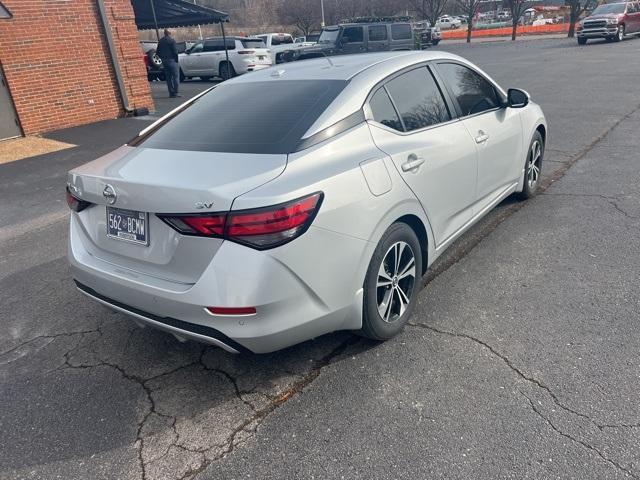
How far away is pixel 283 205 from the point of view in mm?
2240

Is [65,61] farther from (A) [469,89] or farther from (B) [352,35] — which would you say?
(B) [352,35]

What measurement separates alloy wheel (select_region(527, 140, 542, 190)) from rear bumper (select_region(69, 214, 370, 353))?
10.3 feet

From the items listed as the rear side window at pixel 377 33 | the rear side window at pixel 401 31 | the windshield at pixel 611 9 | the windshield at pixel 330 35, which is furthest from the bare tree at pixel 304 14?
the rear side window at pixel 377 33

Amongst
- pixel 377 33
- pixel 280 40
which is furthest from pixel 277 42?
pixel 377 33

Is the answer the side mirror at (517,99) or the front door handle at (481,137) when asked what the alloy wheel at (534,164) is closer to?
the side mirror at (517,99)

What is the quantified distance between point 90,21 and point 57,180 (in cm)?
508

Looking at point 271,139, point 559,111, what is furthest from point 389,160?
point 559,111

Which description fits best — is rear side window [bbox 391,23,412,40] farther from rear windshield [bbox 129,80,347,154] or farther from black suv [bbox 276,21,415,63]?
rear windshield [bbox 129,80,347,154]

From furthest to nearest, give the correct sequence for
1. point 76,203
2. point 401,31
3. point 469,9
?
point 469,9, point 401,31, point 76,203

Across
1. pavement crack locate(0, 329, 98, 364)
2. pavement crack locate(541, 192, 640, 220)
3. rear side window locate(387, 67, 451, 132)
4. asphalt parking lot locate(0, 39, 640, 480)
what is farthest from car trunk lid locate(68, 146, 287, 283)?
pavement crack locate(541, 192, 640, 220)

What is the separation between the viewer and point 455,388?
2637 millimetres

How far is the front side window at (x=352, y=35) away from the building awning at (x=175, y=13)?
482 cm

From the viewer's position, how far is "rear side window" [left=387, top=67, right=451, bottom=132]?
3.22 m

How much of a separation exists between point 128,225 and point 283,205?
2.79 ft
